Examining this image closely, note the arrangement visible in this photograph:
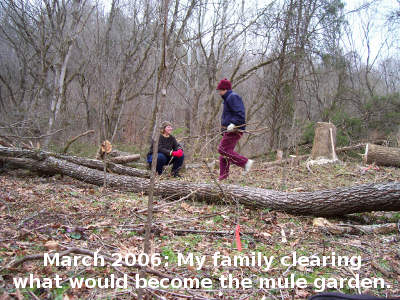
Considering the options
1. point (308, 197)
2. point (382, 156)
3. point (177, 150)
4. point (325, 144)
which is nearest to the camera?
point (308, 197)

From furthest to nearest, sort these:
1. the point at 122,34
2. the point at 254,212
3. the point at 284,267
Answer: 1. the point at 122,34
2. the point at 254,212
3. the point at 284,267

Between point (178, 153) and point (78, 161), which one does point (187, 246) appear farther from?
point (78, 161)

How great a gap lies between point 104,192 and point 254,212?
2611 millimetres

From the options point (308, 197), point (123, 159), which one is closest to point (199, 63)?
point (123, 159)

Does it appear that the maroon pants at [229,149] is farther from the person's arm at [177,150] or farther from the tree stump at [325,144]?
the tree stump at [325,144]

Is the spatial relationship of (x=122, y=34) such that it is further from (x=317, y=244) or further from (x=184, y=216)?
(x=317, y=244)

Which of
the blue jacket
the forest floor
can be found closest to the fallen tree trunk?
the forest floor

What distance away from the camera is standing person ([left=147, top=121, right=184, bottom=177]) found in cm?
644

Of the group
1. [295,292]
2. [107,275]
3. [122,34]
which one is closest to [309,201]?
[295,292]

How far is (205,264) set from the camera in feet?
8.61

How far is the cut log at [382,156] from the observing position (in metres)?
7.96

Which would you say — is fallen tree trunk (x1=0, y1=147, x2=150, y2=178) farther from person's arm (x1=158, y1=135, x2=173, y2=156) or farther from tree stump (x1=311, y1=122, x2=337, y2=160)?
tree stump (x1=311, y1=122, x2=337, y2=160)

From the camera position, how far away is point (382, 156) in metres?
8.02

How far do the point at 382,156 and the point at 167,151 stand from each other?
6.04 metres
